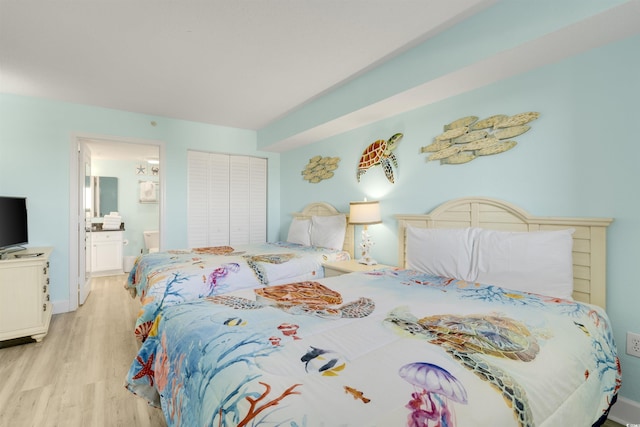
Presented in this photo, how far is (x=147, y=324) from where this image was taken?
1.93m

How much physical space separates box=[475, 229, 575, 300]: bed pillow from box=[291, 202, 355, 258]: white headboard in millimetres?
1689

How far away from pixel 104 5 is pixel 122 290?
3.91 m

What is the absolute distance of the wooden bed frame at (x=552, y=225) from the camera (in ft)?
5.77

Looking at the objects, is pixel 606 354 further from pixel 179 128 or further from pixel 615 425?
pixel 179 128

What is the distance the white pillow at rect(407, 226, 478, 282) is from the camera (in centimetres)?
209

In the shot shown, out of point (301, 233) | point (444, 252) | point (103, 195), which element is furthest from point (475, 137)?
point (103, 195)

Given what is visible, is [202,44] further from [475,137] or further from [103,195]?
[103,195]

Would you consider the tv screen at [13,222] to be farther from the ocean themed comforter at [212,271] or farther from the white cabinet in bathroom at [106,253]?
the white cabinet in bathroom at [106,253]

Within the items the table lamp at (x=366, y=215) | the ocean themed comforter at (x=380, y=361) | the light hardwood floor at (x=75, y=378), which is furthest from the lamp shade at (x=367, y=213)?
the light hardwood floor at (x=75, y=378)

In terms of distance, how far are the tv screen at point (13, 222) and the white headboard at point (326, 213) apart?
309 cm

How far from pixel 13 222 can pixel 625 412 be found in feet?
16.5

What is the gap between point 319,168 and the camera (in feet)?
13.5

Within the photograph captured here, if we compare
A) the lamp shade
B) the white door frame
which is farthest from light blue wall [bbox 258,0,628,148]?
the white door frame

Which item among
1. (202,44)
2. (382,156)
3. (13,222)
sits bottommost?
(13,222)
